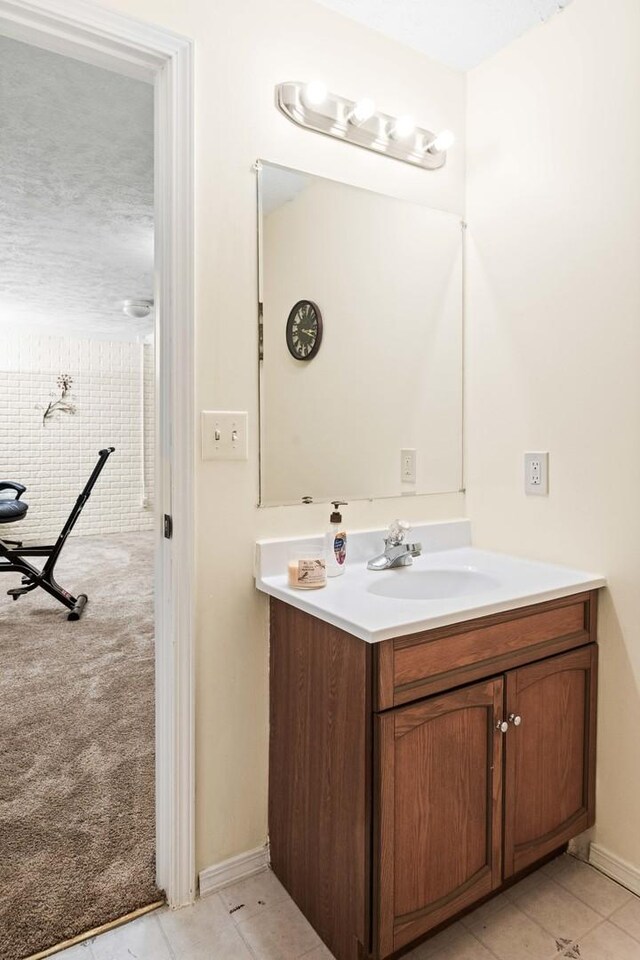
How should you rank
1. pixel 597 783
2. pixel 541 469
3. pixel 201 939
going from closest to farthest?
pixel 201 939, pixel 597 783, pixel 541 469

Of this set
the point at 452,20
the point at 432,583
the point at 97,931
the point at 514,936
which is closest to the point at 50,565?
the point at 97,931

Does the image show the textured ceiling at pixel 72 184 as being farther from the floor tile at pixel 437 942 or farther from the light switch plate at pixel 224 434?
the floor tile at pixel 437 942

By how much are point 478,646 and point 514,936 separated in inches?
28.0

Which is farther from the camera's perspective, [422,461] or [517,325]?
[422,461]

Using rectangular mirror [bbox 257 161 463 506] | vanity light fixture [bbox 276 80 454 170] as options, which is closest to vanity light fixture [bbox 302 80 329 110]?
vanity light fixture [bbox 276 80 454 170]

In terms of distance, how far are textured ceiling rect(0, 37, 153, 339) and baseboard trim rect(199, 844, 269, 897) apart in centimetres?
256

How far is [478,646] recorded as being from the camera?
133 centimetres

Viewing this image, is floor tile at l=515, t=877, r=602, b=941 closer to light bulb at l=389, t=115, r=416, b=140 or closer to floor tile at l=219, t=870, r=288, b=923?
floor tile at l=219, t=870, r=288, b=923

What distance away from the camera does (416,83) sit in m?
1.82

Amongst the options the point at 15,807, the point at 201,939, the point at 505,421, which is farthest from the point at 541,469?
the point at 15,807

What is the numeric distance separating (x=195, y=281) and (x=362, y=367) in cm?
60

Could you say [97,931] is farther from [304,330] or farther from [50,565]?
[50,565]

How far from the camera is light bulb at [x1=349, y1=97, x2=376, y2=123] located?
1.62 meters

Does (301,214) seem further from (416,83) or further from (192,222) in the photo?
(416,83)
